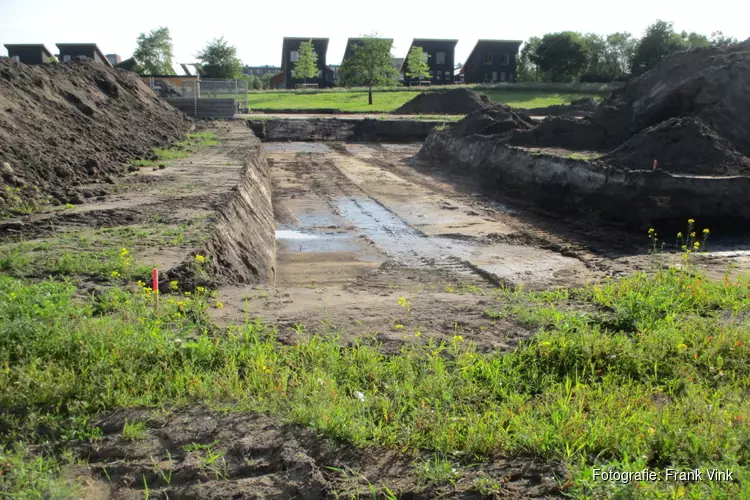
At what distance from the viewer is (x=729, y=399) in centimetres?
489

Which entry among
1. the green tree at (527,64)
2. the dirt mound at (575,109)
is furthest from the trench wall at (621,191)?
the green tree at (527,64)

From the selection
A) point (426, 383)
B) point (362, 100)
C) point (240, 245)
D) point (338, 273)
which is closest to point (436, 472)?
point (426, 383)

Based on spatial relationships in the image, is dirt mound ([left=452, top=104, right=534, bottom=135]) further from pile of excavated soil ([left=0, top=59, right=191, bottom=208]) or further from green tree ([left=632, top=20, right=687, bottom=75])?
green tree ([left=632, top=20, right=687, bottom=75])

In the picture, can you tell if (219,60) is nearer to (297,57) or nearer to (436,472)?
(297,57)

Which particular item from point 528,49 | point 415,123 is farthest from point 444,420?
point 528,49

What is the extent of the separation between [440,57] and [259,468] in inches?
3110

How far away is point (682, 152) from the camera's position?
51.6ft

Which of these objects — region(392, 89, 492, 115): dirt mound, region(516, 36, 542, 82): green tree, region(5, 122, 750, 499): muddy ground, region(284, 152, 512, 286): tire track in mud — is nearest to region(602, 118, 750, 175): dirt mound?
region(5, 122, 750, 499): muddy ground

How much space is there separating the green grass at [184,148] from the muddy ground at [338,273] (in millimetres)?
603

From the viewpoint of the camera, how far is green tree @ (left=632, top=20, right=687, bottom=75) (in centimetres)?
5628

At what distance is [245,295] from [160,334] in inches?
79.2

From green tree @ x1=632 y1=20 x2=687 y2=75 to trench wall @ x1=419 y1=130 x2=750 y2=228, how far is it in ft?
141

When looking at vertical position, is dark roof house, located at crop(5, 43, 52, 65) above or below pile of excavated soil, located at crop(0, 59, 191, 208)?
above

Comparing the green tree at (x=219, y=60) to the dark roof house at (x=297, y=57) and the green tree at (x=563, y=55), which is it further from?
the green tree at (x=563, y=55)
